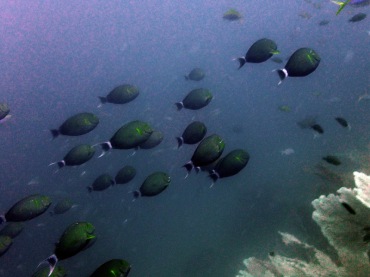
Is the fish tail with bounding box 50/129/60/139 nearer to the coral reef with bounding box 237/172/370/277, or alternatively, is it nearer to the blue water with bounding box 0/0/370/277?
the blue water with bounding box 0/0/370/277

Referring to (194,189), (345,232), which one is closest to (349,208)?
(345,232)

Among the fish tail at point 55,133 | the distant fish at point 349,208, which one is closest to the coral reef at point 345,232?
the distant fish at point 349,208

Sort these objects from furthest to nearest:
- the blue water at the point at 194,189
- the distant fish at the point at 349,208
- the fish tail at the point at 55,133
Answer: the blue water at the point at 194,189 < the fish tail at the point at 55,133 < the distant fish at the point at 349,208

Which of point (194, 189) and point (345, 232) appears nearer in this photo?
point (345, 232)

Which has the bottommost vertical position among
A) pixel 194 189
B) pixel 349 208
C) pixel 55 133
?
pixel 194 189

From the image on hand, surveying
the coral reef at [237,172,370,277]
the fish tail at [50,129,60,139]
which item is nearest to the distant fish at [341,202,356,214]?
the coral reef at [237,172,370,277]

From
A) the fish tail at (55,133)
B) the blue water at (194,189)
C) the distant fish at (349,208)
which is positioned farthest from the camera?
the blue water at (194,189)

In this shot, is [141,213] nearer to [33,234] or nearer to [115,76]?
[33,234]

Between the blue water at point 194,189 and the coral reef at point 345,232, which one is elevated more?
the coral reef at point 345,232

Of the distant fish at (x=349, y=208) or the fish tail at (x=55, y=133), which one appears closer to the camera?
→ the distant fish at (x=349, y=208)

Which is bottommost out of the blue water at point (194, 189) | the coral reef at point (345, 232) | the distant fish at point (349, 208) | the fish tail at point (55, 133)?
the blue water at point (194, 189)

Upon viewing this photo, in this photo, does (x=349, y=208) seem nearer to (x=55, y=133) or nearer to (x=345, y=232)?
(x=345, y=232)

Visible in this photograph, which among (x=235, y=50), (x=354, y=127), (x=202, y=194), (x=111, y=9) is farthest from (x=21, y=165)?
(x=235, y=50)

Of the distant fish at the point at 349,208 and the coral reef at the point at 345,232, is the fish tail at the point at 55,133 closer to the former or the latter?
the coral reef at the point at 345,232
